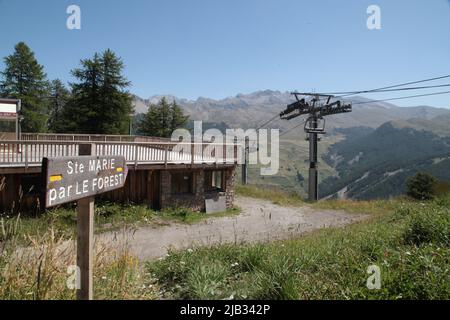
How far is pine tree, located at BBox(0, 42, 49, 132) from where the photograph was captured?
3500 cm

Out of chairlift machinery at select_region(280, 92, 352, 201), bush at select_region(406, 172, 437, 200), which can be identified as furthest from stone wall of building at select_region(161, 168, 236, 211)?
bush at select_region(406, 172, 437, 200)

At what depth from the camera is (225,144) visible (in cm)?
1806

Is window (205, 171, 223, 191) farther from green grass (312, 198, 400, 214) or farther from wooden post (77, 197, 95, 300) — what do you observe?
wooden post (77, 197, 95, 300)

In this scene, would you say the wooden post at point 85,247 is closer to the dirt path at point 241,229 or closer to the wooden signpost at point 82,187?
the wooden signpost at point 82,187

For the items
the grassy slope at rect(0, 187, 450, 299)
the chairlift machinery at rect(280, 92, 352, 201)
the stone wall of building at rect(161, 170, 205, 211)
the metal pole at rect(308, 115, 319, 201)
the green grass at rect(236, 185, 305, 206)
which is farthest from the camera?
the metal pole at rect(308, 115, 319, 201)

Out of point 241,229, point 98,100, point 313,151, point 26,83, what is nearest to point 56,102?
point 26,83

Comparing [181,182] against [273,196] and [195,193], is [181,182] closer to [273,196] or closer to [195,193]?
[195,193]

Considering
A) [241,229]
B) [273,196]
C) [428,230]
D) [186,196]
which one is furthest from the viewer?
[273,196]

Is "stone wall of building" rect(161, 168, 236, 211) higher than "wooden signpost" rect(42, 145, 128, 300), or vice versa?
"wooden signpost" rect(42, 145, 128, 300)

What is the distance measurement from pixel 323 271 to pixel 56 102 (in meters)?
52.7

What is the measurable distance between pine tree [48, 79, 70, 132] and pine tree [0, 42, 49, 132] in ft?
9.02

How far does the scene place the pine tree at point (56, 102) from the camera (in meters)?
40.6

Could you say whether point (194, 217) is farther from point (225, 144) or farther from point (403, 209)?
point (403, 209)

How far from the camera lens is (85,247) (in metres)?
2.97
